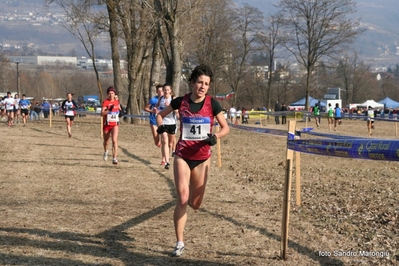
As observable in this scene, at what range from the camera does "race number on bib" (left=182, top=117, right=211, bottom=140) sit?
717 centimetres

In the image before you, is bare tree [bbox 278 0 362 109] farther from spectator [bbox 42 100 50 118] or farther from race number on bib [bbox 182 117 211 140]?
race number on bib [bbox 182 117 211 140]

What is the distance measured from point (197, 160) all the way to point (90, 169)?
7.90m

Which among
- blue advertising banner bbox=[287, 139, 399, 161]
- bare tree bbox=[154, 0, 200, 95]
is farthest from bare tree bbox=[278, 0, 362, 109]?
blue advertising banner bbox=[287, 139, 399, 161]

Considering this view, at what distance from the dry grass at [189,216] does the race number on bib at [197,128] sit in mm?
1343

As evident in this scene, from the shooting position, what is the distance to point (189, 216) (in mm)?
9086

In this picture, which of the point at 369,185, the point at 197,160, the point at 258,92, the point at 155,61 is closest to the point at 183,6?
the point at 155,61

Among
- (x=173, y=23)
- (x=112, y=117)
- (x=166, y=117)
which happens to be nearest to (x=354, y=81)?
(x=173, y=23)

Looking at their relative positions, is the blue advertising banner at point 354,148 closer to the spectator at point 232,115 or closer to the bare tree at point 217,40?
the spectator at point 232,115

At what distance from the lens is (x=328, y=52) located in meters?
62.3

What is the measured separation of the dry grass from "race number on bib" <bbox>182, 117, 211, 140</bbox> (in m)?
1.34

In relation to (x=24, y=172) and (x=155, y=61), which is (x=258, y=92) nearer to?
(x=155, y=61)

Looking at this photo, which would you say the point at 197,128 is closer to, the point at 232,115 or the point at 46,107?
the point at 46,107

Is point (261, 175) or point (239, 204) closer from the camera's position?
point (239, 204)

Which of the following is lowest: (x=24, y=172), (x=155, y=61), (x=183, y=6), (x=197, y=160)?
(x=24, y=172)
